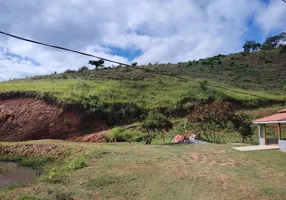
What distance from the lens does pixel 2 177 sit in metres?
14.5

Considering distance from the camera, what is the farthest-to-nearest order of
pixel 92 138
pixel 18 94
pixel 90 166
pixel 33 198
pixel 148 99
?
pixel 148 99, pixel 18 94, pixel 92 138, pixel 90 166, pixel 33 198

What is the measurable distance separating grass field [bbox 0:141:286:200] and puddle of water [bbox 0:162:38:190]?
3392 mm

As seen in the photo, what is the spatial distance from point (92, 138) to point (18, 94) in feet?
33.8

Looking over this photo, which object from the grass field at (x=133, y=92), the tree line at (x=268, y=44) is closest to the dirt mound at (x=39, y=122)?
the grass field at (x=133, y=92)

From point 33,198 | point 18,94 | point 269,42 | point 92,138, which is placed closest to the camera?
point 33,198

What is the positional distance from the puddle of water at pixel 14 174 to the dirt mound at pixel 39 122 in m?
8.20

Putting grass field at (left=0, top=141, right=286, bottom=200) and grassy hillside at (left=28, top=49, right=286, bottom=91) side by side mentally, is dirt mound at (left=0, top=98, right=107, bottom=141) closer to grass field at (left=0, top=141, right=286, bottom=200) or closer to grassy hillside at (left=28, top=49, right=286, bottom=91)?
grassy hillside at (left=28, top=49, right=286, bottom=91)

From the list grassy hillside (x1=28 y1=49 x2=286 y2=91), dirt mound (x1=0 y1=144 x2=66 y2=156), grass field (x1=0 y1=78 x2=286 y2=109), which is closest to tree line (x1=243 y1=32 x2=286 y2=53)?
grassy hillside (x1=28 y1=49 x2=286 y2=91)

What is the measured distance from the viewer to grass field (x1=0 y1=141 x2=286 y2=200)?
7.27 m

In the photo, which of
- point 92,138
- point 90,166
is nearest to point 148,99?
point 92,138

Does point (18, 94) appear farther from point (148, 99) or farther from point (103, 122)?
point (148, 99)

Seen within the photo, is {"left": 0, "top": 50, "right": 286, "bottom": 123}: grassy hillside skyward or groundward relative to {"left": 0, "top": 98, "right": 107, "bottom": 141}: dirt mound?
skyward

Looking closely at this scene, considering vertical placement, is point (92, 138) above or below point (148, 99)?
below

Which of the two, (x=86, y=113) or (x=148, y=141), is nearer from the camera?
(x=148, y=141)
